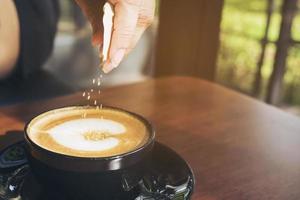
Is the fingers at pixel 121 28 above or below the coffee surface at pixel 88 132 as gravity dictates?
above

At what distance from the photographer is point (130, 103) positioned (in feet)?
→ 3.01

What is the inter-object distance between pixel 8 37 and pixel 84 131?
28.7 inches

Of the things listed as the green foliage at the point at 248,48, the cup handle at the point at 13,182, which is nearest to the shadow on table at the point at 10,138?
the cup handle at the point at 13,182

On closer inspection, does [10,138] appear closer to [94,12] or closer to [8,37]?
[94,12]

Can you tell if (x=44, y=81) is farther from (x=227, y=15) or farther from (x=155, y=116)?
(x=227, y=15)

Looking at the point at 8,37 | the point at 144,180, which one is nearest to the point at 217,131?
the point at 144,180

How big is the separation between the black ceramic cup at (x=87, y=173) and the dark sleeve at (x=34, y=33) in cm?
79

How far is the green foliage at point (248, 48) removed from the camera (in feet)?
6.24

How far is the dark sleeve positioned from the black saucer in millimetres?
693

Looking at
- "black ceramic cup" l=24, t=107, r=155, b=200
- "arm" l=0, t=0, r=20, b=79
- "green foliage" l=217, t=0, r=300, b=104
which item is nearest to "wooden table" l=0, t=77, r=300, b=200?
"black ceramic cup" l=24, t=107, r=155, b=200

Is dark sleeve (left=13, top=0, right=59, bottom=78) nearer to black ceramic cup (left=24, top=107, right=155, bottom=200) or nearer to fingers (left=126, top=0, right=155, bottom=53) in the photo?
fingers (left=126, top=0, right=155, bottom=53)

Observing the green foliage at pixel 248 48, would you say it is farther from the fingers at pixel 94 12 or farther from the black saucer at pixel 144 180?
the black saucer at pixel 144 180

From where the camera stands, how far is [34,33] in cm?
133

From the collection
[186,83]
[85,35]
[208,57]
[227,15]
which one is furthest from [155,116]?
[85,35]
